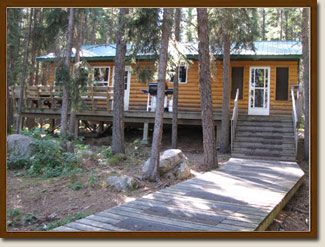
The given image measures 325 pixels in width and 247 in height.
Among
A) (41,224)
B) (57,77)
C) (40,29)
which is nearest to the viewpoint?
Result: (41,224)

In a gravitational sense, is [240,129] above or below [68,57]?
below

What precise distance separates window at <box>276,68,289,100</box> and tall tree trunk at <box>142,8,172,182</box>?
787cm

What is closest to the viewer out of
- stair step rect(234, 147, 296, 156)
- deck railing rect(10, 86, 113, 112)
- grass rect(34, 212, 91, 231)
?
grass rect(34, 212, 91, 231)

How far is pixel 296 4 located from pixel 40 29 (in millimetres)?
13830

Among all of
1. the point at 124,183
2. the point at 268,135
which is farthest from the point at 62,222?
the point at 268,135

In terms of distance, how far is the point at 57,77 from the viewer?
1132 centimetres

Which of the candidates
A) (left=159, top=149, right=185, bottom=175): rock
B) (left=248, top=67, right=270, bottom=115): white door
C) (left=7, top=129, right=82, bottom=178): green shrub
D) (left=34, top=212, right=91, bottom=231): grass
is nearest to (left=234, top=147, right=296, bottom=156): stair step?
(left=159, top=149, right=185, bottom=175): rock

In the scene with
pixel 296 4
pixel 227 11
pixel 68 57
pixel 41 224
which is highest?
pixel 227 11

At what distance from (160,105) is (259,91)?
785 centimetres

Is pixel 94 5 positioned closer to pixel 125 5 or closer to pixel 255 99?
pixel 125 5

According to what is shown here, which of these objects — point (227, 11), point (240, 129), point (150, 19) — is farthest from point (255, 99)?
point (150, 19)

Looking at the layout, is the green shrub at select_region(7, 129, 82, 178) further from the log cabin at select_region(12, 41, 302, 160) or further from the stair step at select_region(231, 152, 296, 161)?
the stair step at select_region(231, 152, 296, 161)

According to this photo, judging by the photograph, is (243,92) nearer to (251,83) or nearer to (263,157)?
(251,83)

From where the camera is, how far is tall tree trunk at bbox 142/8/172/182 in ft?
22.9
